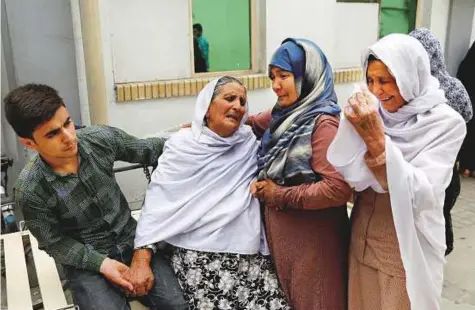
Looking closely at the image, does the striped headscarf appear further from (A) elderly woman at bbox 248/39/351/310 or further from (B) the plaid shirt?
(B) the plaid shirt

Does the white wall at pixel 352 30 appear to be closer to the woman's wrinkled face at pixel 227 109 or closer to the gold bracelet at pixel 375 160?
the woman's wrinkled face at pixel 227 109

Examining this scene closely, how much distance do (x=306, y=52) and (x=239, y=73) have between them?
3073 mm

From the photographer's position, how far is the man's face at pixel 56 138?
1.76 m

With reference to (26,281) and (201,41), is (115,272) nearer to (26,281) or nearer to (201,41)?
(26,281)

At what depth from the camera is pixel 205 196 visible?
200 cm

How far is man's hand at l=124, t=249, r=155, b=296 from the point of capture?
6.24ft

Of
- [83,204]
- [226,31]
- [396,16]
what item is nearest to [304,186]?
[83,204]

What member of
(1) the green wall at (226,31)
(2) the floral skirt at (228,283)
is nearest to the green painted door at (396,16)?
(1) the green wall at (226,31)

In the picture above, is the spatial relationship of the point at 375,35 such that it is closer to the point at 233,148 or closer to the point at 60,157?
the point at 233,148

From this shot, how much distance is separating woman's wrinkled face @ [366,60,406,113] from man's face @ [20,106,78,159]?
1186mm

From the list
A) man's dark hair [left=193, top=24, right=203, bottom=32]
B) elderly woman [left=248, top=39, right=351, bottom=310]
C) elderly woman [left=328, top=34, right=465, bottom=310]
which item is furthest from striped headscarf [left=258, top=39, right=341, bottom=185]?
man's dark hair [left=193, top=24, right=203, bottom=32]

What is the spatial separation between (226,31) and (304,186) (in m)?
3.29

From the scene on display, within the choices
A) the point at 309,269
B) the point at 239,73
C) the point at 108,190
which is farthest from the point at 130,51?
the point at 309,269

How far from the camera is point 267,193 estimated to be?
1.81m
